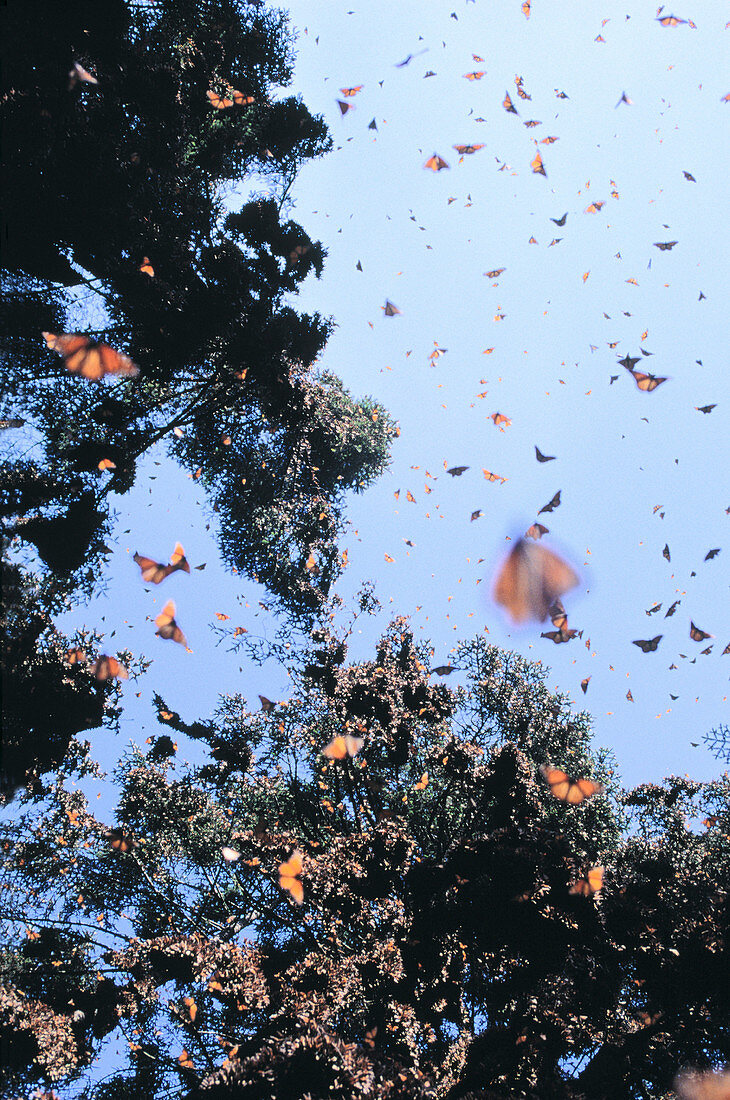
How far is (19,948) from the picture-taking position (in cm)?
915

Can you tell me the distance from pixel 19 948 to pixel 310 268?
16.0m

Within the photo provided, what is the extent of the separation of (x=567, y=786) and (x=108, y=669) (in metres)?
9.72

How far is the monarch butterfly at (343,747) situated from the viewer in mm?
9874

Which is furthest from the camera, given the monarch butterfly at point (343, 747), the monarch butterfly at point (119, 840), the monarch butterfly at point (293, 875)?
the monarch butterfly at point (343, 747)

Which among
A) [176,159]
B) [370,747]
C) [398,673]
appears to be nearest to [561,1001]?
[370,747]

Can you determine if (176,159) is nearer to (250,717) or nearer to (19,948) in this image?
(250,717)

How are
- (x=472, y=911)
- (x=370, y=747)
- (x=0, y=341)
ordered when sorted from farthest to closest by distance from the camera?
1. (x=370, y=747)
2. (x=0, y=341)
3. (x=472, y=911)

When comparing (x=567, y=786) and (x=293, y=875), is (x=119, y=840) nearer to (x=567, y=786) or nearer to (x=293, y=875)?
(x=293, y=875)

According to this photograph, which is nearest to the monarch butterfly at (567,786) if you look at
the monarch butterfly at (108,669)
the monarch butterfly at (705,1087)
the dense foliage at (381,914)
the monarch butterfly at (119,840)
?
the dense foliage at (381,914)

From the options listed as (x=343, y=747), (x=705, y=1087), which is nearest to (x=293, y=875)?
(x=343, y=747)

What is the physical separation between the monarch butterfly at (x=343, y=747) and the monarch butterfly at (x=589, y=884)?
14.2 feet

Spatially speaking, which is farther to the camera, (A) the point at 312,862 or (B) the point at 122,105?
(B) the point at 122,105

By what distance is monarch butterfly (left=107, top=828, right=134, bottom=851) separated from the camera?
9562 millimetres

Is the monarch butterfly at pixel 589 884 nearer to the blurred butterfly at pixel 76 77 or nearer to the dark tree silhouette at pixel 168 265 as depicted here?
the dark tree silhouette at pixel 168 265
